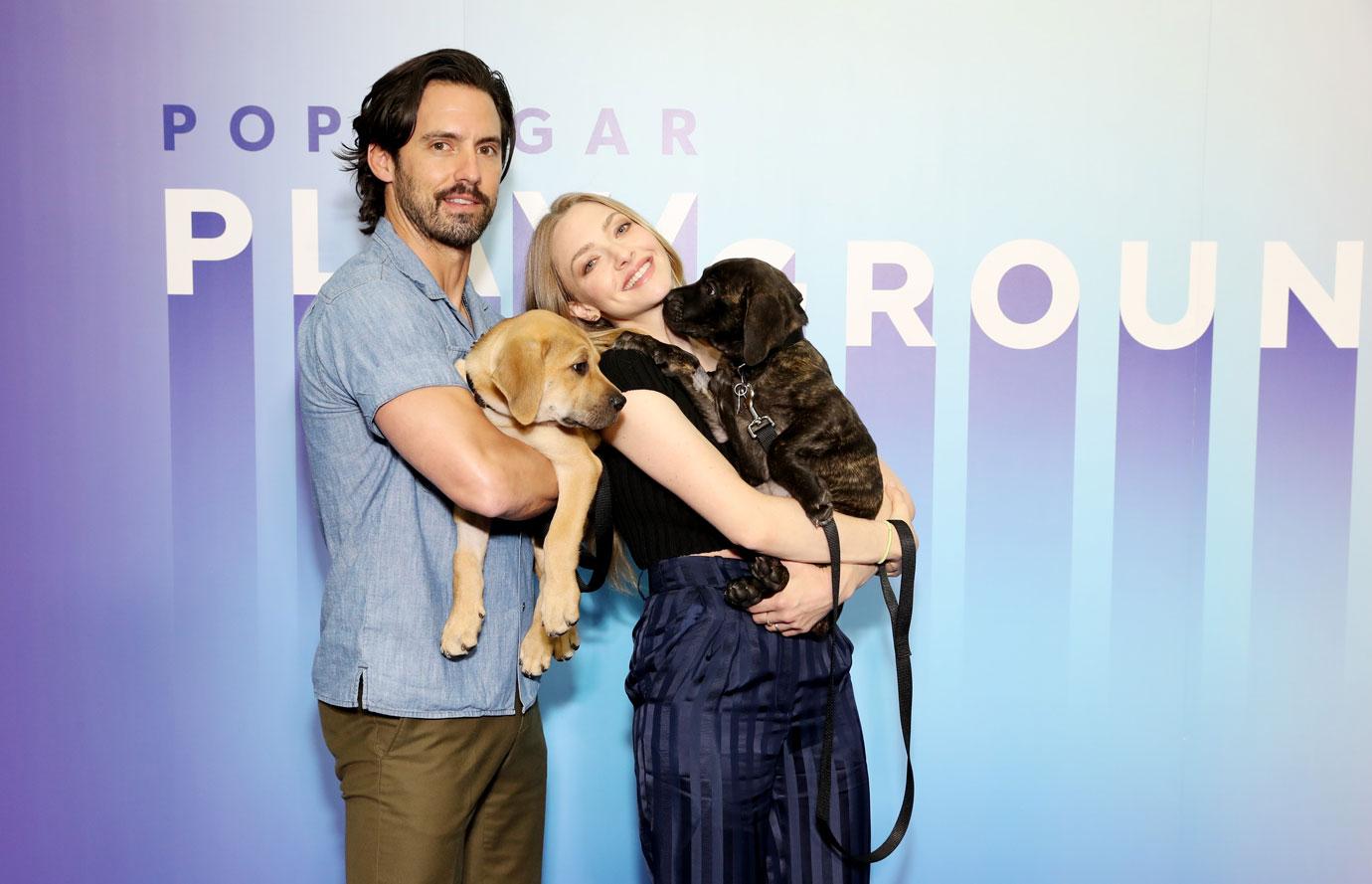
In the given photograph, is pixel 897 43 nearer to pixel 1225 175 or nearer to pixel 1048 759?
pixel 1225 175

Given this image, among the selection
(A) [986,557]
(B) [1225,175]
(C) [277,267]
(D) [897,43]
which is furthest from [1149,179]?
(C) [277,267]

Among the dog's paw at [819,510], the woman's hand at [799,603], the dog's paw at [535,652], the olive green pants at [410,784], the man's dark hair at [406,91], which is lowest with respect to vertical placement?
the olive green pants at [410,784]

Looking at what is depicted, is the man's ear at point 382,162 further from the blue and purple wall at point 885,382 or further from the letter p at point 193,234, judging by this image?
the letter p at point 193,234

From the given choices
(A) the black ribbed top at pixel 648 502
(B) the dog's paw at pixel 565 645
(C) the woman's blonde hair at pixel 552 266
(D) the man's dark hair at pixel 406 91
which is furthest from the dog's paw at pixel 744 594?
(D) the man's dark hair at pixel 406 91

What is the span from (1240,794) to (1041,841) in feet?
2.40

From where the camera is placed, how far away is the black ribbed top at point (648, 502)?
2.38m

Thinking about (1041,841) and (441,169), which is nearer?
(441,169)

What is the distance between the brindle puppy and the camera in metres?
2.50

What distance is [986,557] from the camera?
3576mm

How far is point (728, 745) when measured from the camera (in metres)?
2.21

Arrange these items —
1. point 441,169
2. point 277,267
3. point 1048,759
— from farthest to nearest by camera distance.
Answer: point 1048,759 < point 277,267 < point 441,169

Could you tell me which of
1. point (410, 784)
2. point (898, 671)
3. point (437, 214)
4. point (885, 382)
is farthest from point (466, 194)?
point (885, 382)

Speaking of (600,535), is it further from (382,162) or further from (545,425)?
(382,162)

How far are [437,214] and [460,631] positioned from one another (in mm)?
985
